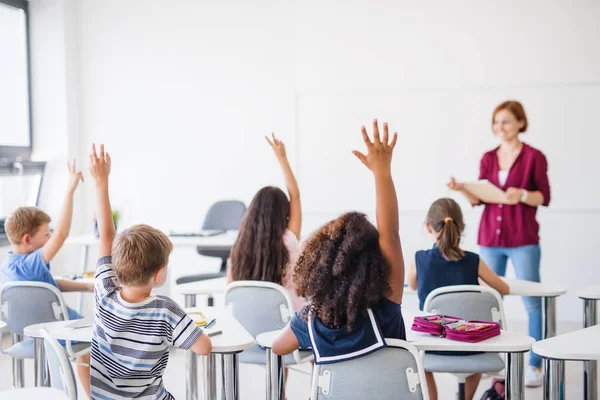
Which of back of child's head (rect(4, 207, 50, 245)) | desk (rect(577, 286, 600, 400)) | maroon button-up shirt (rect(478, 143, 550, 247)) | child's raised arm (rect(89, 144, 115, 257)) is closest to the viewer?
child's raised arm (rect(89, 144, 115, 257))

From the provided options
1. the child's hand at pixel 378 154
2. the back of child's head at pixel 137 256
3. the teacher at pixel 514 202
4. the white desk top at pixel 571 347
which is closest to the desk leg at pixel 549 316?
the teacher at pixel 514 202

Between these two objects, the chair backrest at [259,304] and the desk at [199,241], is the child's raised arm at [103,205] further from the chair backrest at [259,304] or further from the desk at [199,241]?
the desk at [199,241]

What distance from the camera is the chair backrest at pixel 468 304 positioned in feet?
9.94

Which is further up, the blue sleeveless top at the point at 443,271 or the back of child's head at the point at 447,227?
the back of child's head at the point at 447,227

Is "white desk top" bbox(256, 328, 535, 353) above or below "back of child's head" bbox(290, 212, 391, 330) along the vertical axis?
below

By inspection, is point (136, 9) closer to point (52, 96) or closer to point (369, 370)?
point (52, 96)

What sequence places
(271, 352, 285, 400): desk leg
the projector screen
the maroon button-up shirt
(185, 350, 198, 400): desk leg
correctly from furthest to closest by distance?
the projector screen → the maroon button-up shirt → (185, 350, 198, 400): desk leg → (271, 352, 285, 400): desk leg

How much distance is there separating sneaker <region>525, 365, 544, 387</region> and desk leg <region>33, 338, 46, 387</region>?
8.45ft

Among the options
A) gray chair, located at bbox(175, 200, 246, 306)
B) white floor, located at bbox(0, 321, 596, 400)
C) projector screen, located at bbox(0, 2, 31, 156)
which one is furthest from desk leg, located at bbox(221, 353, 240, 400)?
projector screen, located at bbox(0, 2, 31, 156)

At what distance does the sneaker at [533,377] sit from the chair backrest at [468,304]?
120 centimetres

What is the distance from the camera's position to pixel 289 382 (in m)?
4.30

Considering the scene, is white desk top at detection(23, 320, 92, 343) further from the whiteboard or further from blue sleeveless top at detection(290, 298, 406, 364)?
the whiteboard

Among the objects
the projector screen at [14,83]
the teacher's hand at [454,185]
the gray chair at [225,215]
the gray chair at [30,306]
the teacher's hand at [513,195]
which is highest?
the projector screen at [14,83]

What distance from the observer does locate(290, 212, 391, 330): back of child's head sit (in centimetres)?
204
